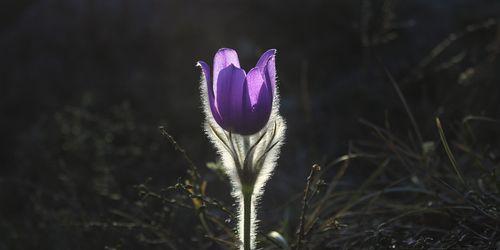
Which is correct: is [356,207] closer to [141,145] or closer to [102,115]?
[141,145]

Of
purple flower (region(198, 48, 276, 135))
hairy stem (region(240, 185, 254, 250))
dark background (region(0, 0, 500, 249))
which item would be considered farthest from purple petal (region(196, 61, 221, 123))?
dark background (region(0, 0, 500, 249))

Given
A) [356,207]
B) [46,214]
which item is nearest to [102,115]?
[46,214]

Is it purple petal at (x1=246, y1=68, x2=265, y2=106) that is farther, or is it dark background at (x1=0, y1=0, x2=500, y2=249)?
dark background at (x1=0, y1=0, x2=500, y2=249)

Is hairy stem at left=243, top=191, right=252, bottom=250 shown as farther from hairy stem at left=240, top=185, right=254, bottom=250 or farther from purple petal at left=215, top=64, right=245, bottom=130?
purple petal at left=215, top=64, right=245, bottom=130

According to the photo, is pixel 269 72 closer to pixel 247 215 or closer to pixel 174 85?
pixel 247 215

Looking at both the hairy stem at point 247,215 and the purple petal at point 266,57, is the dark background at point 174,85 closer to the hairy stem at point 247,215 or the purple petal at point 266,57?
the hairy stem at point 247,215
